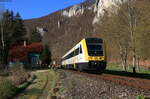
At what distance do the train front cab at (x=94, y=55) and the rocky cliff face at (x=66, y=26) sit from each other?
2439 inches

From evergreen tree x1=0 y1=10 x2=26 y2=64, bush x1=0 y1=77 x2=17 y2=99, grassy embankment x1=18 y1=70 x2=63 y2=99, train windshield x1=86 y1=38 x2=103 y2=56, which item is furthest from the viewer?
evergreen tree x1=0 y1=10 x2=26 y2=64

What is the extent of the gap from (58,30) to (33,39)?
4082 cm

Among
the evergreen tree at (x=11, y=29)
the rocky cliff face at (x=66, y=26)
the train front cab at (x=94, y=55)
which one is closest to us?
the train front cab at (x=94, y=55)

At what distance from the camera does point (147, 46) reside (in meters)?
36.2

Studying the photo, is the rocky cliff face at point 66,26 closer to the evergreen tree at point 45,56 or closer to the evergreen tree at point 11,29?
the evergreen tree at point 45,56

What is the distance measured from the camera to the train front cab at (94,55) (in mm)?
24875

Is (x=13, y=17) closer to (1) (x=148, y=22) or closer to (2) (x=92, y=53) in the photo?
(1) (x=148, y=22)

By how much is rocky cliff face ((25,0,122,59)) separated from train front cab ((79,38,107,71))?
61951mm

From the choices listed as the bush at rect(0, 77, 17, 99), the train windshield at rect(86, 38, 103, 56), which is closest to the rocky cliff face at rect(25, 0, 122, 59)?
the train windshield at rect(86, 38, 103, 56)

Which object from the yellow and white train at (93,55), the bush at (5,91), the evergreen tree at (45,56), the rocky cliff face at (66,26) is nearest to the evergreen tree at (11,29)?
the evergreen tree at (45,56)

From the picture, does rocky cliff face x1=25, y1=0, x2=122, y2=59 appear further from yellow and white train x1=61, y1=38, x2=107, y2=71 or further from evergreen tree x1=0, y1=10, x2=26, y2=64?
yellow and white train x1=61, y1=38, x2=107, y2=71

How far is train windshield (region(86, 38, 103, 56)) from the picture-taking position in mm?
25391

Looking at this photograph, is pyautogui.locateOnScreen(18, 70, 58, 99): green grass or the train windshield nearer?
pyautogui.locateOnScreen(18, 70, 58, 99): green grass

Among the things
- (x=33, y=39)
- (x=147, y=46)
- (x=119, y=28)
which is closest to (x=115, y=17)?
(x=119, y=28)
